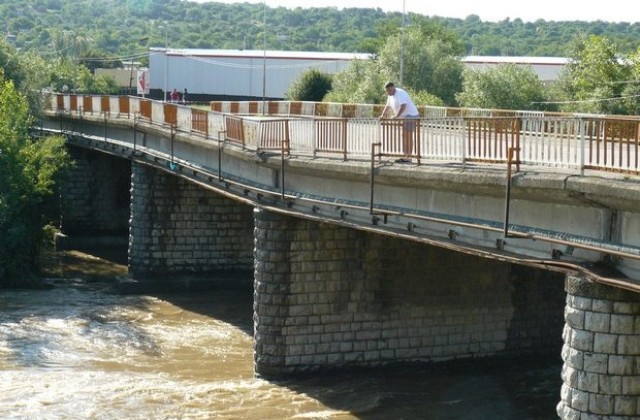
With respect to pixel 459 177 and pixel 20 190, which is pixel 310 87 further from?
pixel 459 177

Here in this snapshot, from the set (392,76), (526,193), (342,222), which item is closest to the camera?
(526,193)

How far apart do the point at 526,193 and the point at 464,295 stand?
10310mm

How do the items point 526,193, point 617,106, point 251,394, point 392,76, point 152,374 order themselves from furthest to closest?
point 392,76, point 617,106, point 152,374, point 251,394, point 526,193

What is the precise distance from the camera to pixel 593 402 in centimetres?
1605

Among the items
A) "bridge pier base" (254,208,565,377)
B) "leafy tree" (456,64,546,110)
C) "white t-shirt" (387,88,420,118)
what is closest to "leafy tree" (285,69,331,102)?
"leafy tree" (456,64,546,110)

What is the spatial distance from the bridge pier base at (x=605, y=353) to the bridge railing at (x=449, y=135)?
158 cm

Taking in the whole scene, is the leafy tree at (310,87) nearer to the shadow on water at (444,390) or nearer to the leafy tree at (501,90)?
the leafy tree at (501,90)

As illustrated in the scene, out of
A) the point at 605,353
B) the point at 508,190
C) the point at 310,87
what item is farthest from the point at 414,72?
the point at 605,353

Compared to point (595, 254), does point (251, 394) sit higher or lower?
lower

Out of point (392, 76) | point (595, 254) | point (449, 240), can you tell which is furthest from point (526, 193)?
point (392, 76)

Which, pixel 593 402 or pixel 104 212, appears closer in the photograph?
pixel 593 402

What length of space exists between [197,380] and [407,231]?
6.87 meters

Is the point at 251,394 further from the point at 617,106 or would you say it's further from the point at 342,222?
the point at 617,106

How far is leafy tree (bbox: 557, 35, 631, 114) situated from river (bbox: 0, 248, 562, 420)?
20694 millimetres
